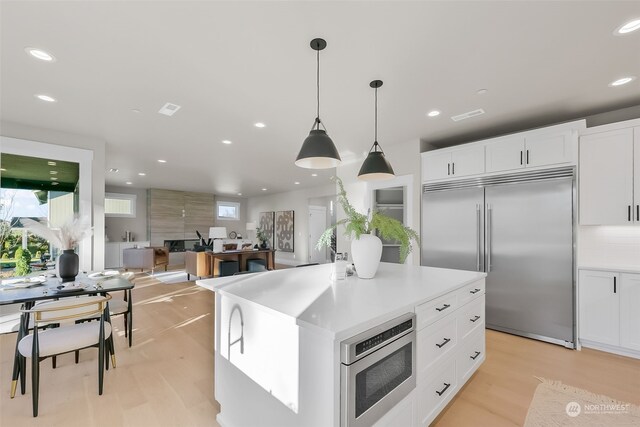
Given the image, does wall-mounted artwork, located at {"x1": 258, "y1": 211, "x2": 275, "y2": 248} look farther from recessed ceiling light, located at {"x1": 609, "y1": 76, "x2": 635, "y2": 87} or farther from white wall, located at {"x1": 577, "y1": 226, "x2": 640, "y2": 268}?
recessed ceiling light, located at {"x1": 609, "y1": 76, "x2": 635, "y2": 87}

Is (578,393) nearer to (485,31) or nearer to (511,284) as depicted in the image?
(511,284)

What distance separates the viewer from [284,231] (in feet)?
34.5

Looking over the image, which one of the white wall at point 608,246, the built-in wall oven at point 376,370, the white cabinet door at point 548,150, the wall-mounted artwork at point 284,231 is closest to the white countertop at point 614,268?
the white wall at point 608,246

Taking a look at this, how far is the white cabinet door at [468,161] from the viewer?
12.0 feet

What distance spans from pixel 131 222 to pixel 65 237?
25.0ft

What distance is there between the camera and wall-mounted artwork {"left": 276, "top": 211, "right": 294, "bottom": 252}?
402 inches

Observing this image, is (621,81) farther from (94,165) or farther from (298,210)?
(298,210)

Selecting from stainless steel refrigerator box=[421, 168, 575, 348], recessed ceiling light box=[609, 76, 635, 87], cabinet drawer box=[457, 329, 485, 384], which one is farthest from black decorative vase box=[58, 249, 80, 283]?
recessed ceiling light box=[609, 76, 635, 87]

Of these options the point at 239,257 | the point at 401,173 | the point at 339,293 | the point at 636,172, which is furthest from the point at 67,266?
the point at 636,172

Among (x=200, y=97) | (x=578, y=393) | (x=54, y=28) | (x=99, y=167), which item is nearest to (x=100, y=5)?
(x=54, y=28)

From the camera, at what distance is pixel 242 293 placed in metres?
1.65

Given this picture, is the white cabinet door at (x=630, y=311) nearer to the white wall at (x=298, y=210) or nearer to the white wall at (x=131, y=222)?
the white wall at (x=298, y=210)

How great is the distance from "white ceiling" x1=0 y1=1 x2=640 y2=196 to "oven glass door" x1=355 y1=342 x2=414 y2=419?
2.02m

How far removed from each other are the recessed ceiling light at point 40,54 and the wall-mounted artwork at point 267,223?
29.4 feet
